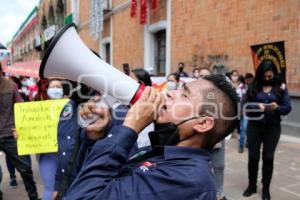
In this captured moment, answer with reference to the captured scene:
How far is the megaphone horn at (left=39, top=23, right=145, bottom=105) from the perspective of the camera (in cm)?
153

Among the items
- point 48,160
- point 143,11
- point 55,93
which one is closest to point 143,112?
point 48,160

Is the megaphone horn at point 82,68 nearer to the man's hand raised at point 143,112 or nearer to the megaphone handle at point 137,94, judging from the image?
the megaphone handle at point 137,94

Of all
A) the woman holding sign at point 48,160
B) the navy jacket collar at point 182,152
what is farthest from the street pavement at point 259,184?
the navy jacket collar at point 182,152

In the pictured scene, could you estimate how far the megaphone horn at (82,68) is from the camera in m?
1.53

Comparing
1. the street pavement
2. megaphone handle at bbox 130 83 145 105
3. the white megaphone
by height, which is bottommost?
the street pavement

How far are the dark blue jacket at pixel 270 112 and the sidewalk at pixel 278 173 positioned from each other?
903mm

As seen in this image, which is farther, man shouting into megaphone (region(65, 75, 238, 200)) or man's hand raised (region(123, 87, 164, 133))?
man's hand raised (region(123, 87, 164, 133))

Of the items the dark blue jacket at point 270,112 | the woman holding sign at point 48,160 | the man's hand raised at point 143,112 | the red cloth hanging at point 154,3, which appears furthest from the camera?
the red cloth hanging at point 154,3

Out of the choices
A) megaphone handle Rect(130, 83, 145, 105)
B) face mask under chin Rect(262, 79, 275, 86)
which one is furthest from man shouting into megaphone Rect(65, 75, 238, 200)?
face mask under chin Rect(262, 79, 275, 86)

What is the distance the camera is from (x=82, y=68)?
5.24 feet

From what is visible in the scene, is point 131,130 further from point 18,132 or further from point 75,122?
point 18,132

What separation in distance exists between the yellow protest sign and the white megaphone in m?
2.29

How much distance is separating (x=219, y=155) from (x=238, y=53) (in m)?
5.88

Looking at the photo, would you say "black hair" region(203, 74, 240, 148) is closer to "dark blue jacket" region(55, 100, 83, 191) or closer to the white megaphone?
the white megaphone
